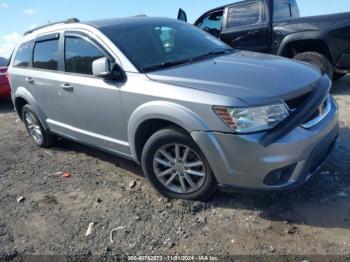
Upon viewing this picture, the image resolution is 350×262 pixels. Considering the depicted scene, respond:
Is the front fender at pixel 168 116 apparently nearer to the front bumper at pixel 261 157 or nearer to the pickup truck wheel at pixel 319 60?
the front bumper at pixel 261 157

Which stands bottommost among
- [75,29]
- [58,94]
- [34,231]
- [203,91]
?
A: [34,231]

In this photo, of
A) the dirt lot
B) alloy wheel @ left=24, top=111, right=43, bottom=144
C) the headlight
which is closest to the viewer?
the headlight

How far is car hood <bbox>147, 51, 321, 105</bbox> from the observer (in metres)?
3.17

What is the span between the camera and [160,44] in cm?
429

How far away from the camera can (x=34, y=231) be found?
3.73 m

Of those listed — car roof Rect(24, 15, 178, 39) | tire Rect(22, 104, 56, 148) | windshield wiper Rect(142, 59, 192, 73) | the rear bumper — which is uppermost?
car roof Rect(24, 15, 178, 39)

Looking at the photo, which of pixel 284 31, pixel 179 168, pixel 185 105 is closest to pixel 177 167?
pixel 179 168

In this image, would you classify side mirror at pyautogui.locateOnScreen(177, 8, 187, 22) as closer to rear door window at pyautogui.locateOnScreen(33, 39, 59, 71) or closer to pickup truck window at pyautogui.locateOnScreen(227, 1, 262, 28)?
pickup truck window at pyautogui.locateOnScreen(227, 1, 262, 28)

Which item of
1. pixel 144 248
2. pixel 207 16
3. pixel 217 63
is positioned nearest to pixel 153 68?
pixel 217 63

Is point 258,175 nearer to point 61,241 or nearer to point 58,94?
point 61,241

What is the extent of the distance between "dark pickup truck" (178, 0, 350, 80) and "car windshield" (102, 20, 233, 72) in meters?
2.11

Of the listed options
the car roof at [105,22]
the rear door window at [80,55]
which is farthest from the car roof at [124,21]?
the rear door window at [80,55]

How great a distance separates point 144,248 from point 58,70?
8.64ft

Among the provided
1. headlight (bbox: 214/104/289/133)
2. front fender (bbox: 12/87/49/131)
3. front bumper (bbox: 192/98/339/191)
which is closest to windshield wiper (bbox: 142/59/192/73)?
front bumper (bbox: 192/98/339/191)
